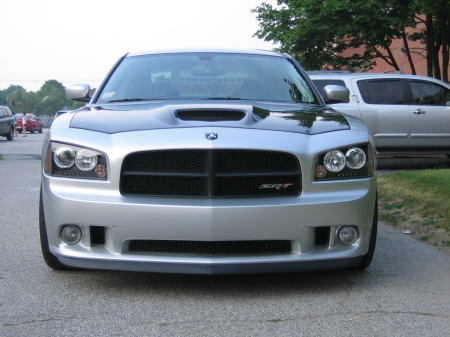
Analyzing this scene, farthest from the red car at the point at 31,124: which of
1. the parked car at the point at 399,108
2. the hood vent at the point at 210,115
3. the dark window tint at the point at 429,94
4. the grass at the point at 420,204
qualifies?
the hood vent at the point at 210,115

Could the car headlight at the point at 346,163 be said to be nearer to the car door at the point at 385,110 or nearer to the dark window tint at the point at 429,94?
the car door at the point at 385,110

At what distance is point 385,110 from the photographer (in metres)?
13.6

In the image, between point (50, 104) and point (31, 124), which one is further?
point (50, 104)

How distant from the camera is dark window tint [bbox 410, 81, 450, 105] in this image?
1391 cm

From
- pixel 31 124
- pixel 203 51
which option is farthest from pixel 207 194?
pixel 31 124

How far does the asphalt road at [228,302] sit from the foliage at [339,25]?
1583 centimetres

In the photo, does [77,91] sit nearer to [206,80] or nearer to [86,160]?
[206,80]

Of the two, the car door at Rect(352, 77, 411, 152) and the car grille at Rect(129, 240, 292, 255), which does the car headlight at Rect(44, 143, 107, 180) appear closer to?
the car grille at Rect(129, 240, 292, 255)

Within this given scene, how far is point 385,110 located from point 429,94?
998 millimetres

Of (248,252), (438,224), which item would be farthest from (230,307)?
(438,224)

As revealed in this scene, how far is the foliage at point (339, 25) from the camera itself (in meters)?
20.8

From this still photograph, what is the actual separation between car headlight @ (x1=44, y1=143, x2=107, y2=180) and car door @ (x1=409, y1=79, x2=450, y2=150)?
10268 mm

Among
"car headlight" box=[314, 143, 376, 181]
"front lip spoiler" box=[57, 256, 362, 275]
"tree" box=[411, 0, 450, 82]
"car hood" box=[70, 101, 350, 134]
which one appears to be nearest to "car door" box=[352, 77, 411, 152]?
"tree" box=[411, 0, 450, 82]

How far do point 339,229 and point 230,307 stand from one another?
811 mm
